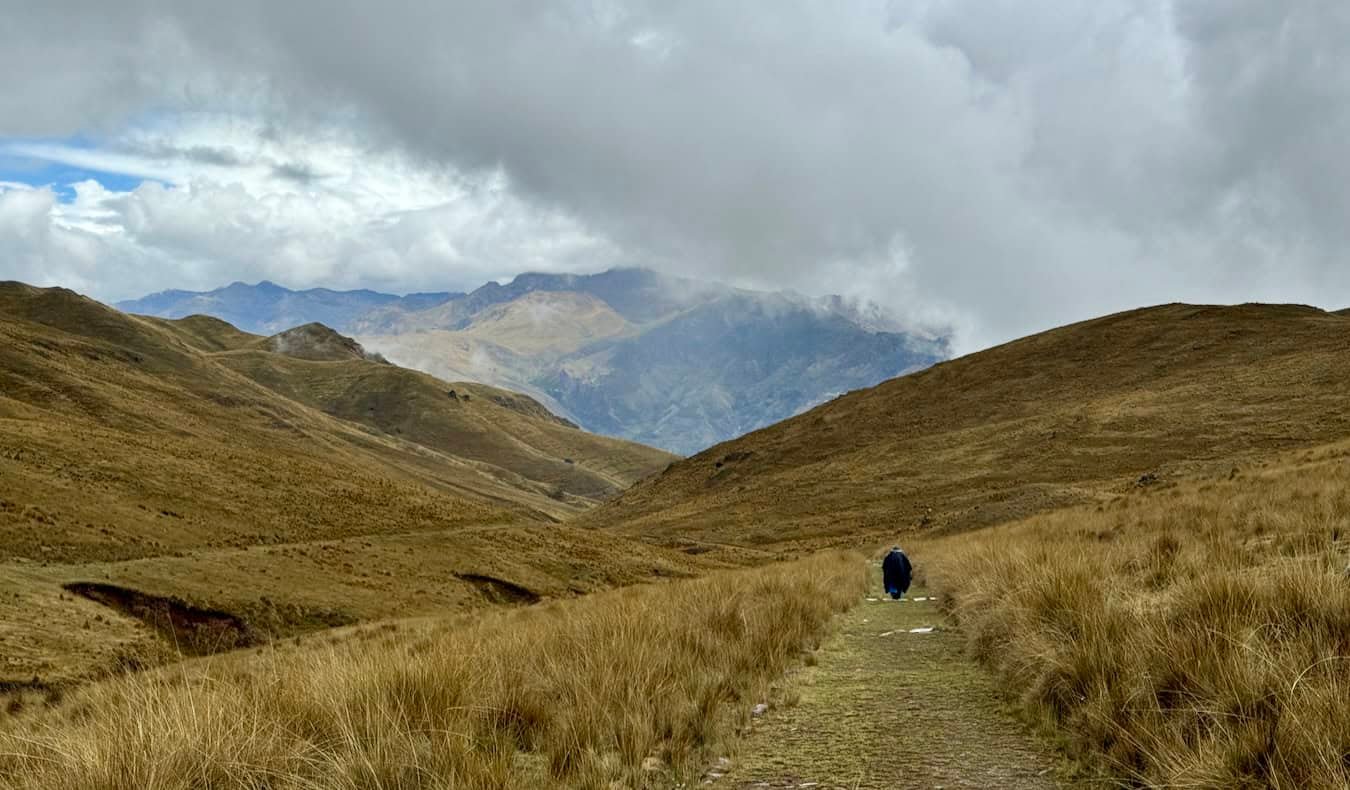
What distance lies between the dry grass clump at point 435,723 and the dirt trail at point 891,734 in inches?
17.7

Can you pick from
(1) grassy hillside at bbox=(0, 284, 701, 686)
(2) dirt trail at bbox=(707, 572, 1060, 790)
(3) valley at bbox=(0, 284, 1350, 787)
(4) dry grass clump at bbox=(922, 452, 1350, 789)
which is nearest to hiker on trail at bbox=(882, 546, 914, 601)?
(3) valley at bbox=(0, 284, 1350, 787)

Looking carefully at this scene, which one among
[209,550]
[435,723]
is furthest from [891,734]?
[209,550]

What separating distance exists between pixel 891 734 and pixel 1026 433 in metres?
87.6

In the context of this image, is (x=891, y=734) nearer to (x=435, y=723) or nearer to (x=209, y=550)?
(x=435, y=723)

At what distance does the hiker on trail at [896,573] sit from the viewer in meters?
19.6

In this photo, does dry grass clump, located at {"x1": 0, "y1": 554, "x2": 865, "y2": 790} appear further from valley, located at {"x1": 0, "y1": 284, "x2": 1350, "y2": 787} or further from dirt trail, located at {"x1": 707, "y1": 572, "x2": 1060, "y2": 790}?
dirt trail, located at {"x1": 707, "y1": 572, "x2": 1060, "y2": 790}

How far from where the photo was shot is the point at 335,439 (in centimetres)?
15675

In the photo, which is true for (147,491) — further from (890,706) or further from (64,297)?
(64,297)

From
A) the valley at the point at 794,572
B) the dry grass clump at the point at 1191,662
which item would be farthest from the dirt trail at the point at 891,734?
the dry grass clump at the point at 1191,662

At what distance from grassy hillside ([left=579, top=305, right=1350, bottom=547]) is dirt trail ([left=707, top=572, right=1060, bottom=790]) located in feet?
A: 146

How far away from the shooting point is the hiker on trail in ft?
64.2

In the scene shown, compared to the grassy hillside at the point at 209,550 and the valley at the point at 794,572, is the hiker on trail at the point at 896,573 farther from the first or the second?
the grassy hillside at the point at 209,550

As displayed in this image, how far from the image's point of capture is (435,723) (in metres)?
5.32

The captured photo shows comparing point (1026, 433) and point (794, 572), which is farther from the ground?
point (1026, 433)
